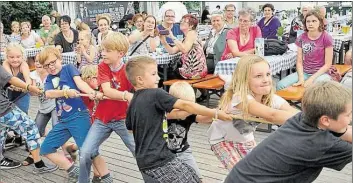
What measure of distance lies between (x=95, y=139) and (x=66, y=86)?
1.77 ft

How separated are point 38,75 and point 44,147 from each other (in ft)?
4.11

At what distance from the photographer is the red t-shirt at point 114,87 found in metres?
3.35

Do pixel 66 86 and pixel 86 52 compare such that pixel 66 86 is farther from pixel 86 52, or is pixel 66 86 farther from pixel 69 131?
pixel 86 52

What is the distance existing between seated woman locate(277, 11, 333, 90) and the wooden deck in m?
0.84

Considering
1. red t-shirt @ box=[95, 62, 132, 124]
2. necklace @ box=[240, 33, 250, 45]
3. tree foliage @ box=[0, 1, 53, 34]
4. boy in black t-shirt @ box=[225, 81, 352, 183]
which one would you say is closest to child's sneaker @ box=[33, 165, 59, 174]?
red t-shirt @ box=[95, 62, 132, 124]

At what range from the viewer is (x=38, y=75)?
4.77 meters

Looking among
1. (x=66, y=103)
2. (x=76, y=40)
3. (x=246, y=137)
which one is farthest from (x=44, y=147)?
(x=76, y=40)

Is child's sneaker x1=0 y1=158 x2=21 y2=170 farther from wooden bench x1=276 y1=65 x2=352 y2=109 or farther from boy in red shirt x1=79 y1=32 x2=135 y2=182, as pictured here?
wooden bench x1=276 y1=65 x2=352 y2=109

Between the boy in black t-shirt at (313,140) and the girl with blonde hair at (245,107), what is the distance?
394 mm

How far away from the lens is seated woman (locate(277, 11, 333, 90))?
520cm

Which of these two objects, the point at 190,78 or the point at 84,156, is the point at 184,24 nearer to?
the point at 190,78

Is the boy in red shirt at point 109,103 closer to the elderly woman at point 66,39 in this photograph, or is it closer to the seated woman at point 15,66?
the seated woman at point 15,66

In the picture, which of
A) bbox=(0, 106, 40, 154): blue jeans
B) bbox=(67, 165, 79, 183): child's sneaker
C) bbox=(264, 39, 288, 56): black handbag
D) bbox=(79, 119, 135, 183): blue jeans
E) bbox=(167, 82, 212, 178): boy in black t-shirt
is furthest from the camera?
bbox=(264, 39, 288, 56): black handbag

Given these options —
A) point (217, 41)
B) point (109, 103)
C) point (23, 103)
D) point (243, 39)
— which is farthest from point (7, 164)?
point (217, 41)
